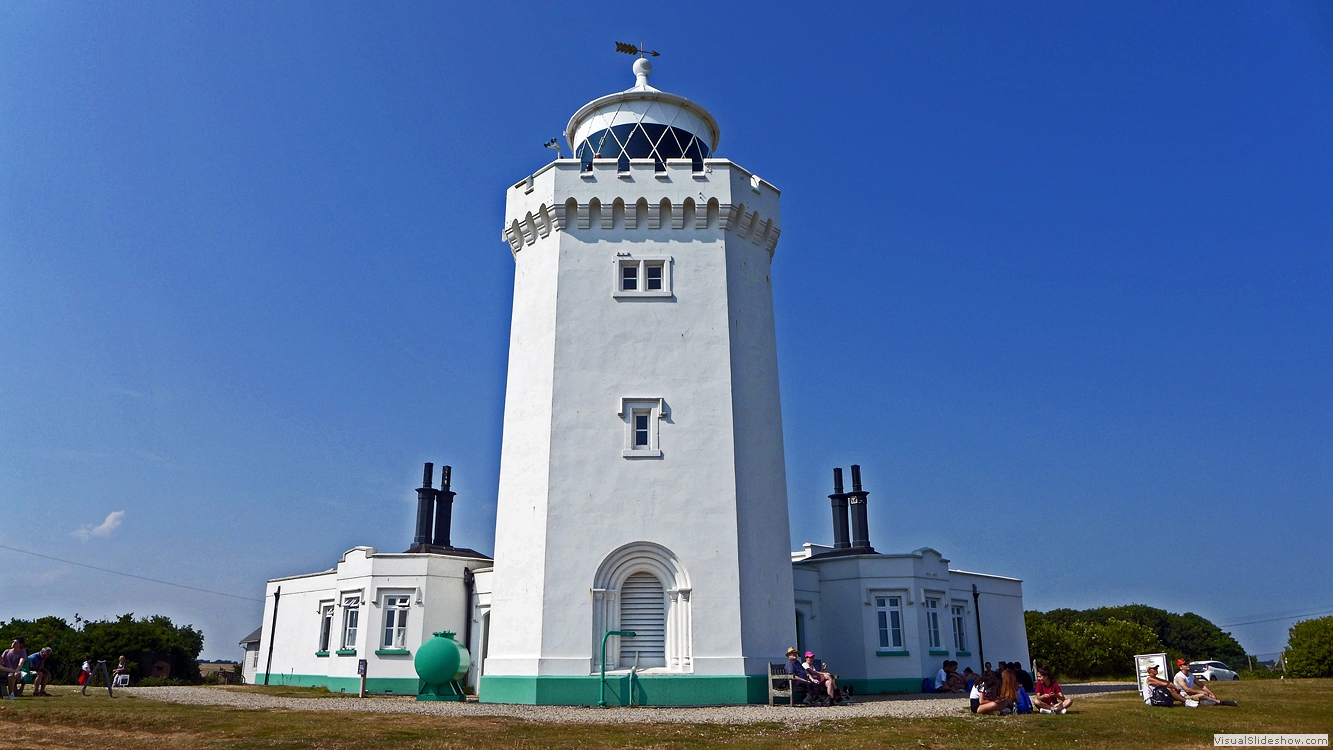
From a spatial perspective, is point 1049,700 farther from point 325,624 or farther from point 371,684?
point 325,624

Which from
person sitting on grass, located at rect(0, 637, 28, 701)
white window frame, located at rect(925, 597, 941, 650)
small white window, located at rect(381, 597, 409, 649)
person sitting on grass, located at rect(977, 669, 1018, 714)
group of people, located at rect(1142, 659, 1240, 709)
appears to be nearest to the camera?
person sitting on grass, located at rect(977, 669, 1018, 714)

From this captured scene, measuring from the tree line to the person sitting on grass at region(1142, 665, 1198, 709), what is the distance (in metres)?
31.4

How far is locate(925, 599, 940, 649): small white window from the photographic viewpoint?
80.4ft

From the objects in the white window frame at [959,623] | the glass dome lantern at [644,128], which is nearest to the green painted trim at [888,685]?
the white window frame at [959,623]

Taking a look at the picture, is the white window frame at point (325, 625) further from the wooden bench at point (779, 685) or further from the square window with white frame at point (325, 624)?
the wooden bench at point (779, 685)

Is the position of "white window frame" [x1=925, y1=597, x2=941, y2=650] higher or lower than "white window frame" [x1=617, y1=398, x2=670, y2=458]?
lower

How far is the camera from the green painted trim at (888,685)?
23328 millimetres

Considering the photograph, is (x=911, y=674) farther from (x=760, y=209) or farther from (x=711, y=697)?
(x=760, y=209)

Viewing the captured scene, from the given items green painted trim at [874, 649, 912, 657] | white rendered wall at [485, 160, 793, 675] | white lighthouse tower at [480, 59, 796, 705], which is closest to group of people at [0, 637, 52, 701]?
white lighthouse tower at [480, 59, 796, 705]

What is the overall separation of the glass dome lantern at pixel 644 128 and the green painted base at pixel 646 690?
11.4 meters

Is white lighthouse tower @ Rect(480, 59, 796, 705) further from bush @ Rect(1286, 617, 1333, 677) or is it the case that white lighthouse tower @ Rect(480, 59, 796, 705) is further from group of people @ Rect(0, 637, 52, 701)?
bush @ Rect(1286, 617, 1333, 677)

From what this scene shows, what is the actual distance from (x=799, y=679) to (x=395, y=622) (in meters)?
11.7

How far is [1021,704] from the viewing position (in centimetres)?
1447

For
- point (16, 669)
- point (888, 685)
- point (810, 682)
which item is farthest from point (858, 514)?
point (16, 669)
